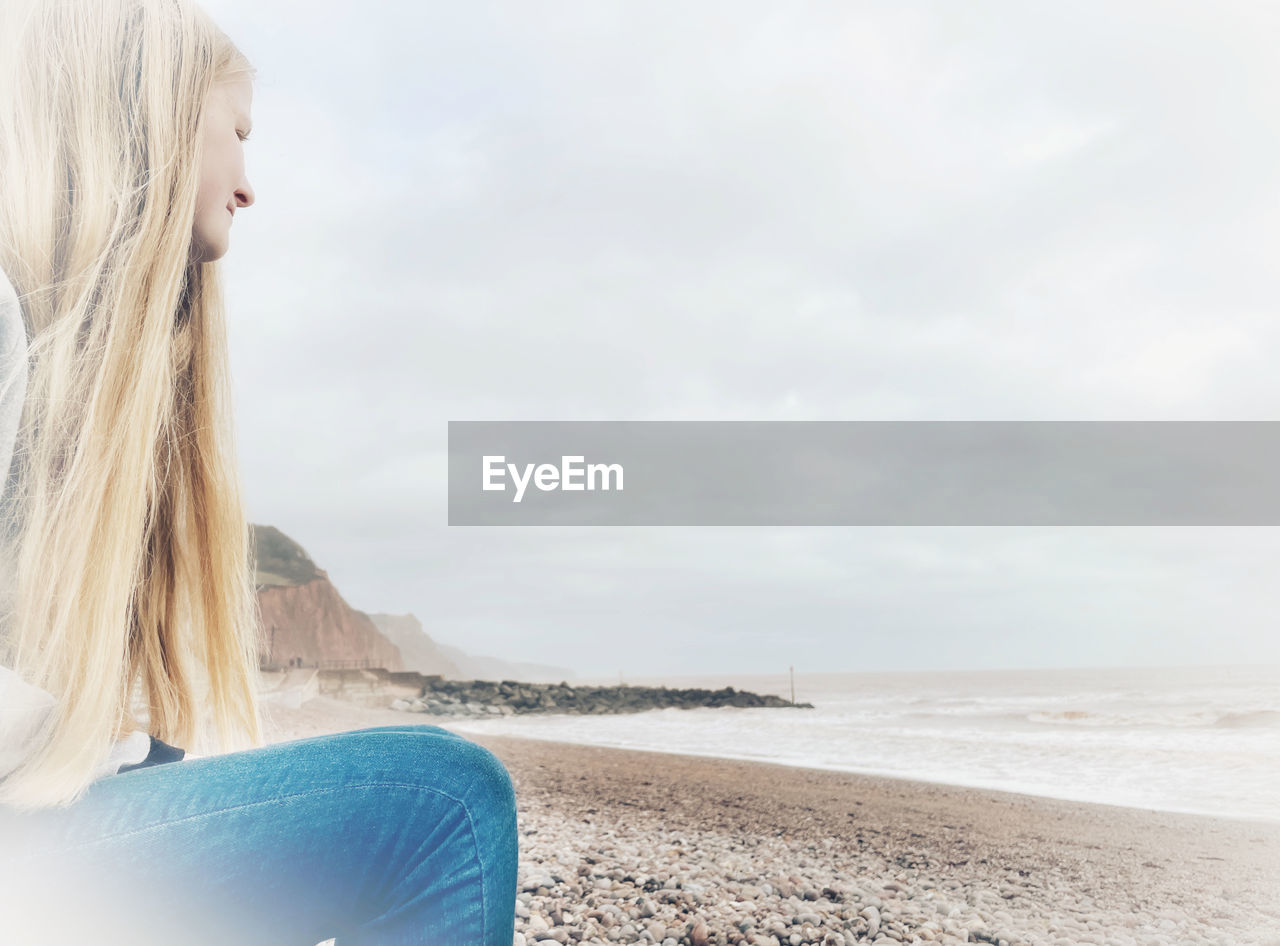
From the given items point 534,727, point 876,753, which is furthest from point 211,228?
point 534,727

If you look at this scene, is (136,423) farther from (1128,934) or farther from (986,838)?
(986,838)

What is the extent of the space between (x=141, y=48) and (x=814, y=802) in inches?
233

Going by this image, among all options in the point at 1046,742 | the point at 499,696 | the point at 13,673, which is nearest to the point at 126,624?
the point at 13,673

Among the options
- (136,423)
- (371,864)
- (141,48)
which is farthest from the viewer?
(141,48)

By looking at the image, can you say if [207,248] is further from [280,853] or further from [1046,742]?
[1046,742]

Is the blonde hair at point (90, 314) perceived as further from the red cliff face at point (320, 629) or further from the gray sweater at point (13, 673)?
the red cliff face at point (320, 629)

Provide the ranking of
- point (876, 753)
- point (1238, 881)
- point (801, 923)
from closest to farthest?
point (801, 923) → point (1238, 881) → point (876, 753)

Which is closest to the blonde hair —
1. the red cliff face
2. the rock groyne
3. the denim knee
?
the denim knee

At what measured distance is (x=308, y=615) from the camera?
33469 mm

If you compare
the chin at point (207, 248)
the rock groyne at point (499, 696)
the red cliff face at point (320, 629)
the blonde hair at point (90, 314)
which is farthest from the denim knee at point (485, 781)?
the red cliff face at point (320, 629)

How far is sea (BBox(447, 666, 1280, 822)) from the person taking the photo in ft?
23.5

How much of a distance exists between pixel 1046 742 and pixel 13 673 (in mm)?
11604

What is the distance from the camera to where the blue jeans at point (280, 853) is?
64 centimetres

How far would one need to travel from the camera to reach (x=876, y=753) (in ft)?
31.2
